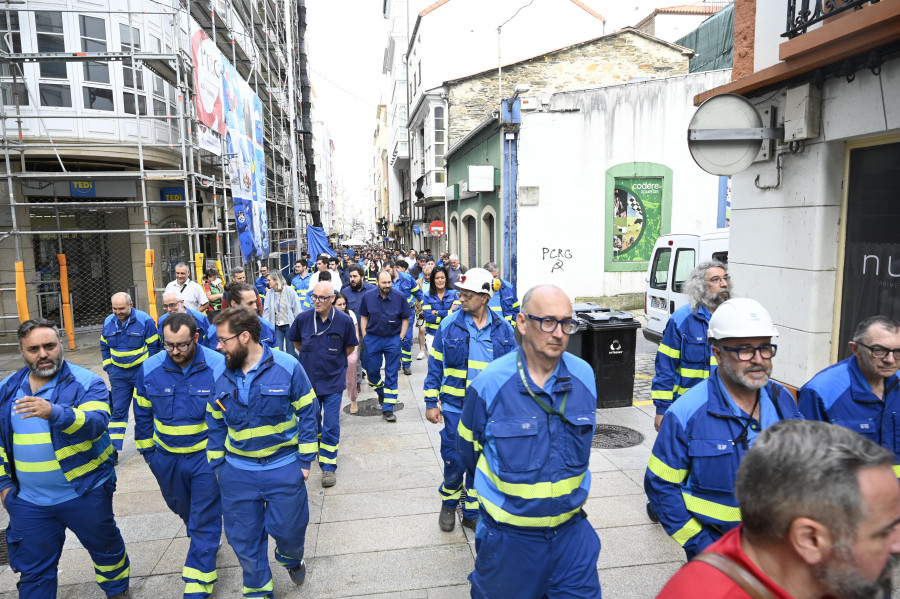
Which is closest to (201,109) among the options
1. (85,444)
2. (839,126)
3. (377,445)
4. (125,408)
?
(125,408)

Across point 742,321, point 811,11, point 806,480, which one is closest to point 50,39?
point 811,11

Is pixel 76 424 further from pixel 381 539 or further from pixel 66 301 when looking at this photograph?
pixel 66 301

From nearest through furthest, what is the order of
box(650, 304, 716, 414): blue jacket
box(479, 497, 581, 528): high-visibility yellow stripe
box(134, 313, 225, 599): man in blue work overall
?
box(479, 497, 581, 528): high-visibility yellow stripe
box(134, 313, 225, 599): man in blue work overall
box(650, 304, 716, 414): blue jacket

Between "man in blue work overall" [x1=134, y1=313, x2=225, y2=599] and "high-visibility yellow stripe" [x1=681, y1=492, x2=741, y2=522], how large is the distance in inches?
113

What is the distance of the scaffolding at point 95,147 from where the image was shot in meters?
11.3

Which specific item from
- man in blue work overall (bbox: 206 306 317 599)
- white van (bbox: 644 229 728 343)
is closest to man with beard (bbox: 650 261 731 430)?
man in blue work overall (bbox: 206 306 317 599)

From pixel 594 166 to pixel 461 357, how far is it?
12.9 metres

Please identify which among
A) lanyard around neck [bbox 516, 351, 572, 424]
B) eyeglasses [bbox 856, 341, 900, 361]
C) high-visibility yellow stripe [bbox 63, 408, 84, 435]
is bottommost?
high-visibility yellow stripe [bbox 63, 408, 84, 435]

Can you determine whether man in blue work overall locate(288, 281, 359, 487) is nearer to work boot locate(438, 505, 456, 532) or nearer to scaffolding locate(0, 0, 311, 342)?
work boot locate(438, 505, 456, 532)

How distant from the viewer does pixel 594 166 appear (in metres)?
16.3

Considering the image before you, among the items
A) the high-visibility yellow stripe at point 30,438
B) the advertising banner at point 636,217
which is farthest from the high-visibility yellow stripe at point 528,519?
the advertising banner at point 636,217

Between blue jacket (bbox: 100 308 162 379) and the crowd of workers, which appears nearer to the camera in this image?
the crowd of workers

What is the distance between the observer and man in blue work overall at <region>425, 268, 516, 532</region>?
15.3 ft

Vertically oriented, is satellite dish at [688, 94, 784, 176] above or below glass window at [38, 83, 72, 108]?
below
